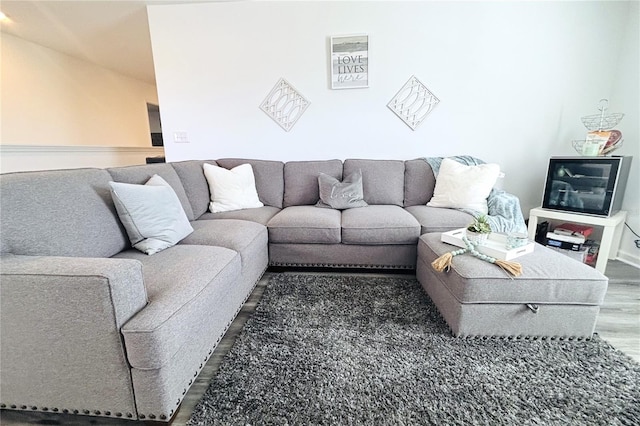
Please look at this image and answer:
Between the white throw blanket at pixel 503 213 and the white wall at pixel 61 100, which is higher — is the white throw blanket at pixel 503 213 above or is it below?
below

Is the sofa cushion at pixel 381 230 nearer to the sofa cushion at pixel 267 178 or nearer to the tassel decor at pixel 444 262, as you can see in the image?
the tassel decor at pixel 444 262

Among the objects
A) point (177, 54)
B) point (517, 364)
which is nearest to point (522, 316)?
point (517, 364)

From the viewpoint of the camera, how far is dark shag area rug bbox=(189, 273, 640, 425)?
1.05 meters

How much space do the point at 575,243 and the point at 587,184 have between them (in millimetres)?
517

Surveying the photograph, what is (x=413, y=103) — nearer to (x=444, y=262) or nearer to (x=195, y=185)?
(x=444, y=262)

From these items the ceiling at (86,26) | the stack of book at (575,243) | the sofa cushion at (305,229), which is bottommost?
the stack of book at (575,243)

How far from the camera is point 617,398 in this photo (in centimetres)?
112

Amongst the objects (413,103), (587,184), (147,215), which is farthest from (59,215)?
(587,184)

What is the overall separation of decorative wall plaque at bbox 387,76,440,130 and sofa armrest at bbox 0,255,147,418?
A: 276 centimetres

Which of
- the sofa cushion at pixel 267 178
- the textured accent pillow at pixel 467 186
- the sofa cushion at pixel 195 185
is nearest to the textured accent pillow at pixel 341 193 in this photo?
the sofa cushion at pixel 267 178

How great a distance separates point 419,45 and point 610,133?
184cm

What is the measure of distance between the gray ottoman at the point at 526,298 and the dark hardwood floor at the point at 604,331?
25 centimetres

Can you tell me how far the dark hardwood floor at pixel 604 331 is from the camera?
1068 millimetres

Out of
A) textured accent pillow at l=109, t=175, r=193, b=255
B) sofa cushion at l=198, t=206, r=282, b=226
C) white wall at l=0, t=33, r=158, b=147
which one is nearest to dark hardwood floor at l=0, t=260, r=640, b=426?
sofa cushion at l=198, t=206, r=282, b=226
